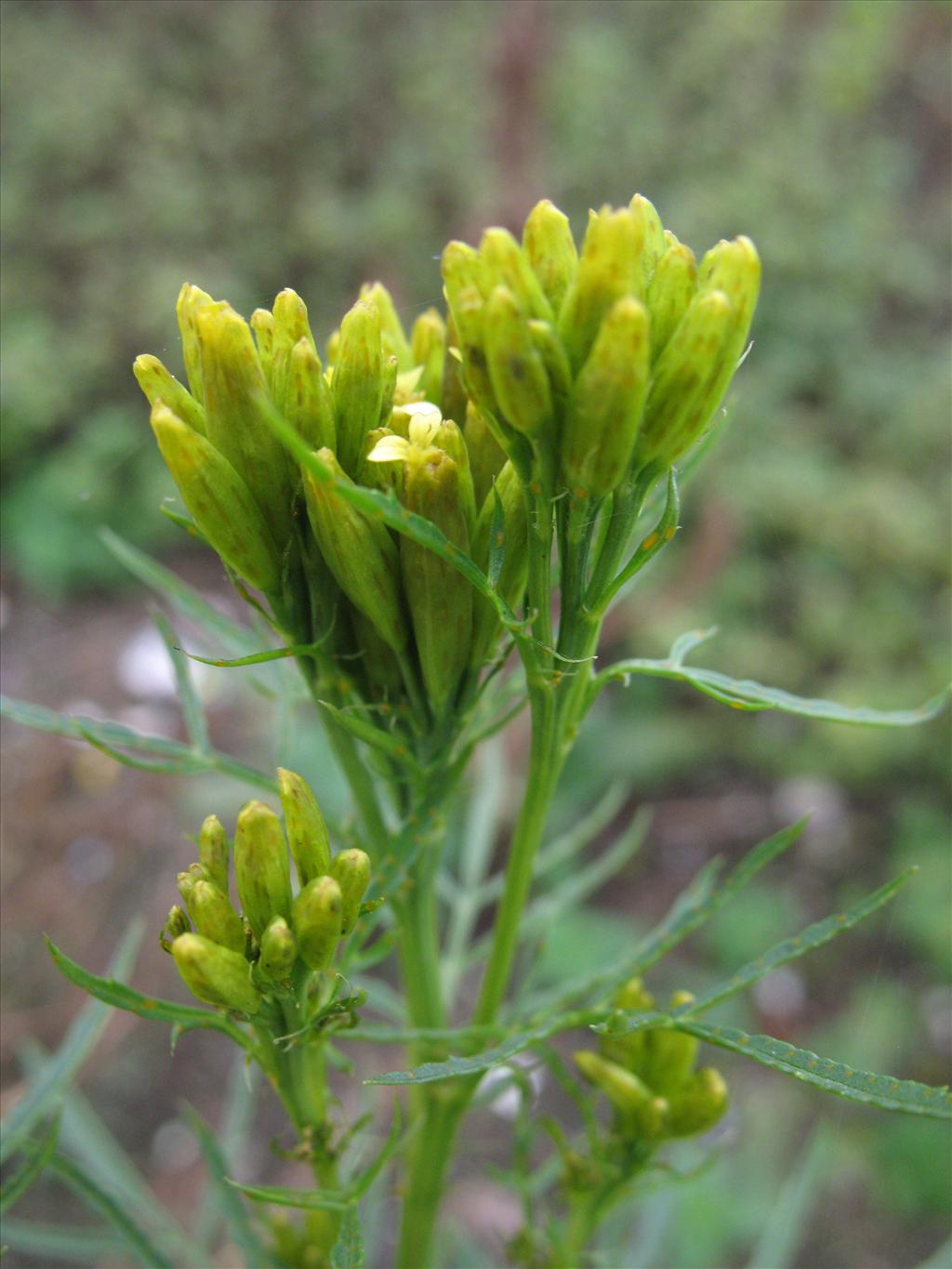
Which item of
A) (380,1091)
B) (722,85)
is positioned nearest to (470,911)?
(380,1091)

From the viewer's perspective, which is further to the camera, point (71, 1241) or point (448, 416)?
point (71, 1241)

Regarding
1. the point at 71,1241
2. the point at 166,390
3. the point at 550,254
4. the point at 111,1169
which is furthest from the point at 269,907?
the point at 111,1169

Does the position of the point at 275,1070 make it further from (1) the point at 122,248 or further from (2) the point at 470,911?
(1) the point at 122,248

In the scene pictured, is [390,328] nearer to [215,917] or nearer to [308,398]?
[308,398]

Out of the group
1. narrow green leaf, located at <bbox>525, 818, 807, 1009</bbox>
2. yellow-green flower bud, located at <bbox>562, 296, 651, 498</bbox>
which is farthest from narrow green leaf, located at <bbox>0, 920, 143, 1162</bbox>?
yellow-green flower bud, located at <bbox>562, 296, 651, 498</bbox>

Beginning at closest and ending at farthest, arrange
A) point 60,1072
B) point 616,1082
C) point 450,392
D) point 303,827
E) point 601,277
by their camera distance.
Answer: point 601,277 → point 303,827 → point 450,392 → point 616,1082 → point 60,1072

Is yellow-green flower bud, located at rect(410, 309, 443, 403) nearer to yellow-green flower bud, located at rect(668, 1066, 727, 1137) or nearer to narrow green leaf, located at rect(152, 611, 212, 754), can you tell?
narrow green leaf, located at rect(152, 611, 212, 754)
